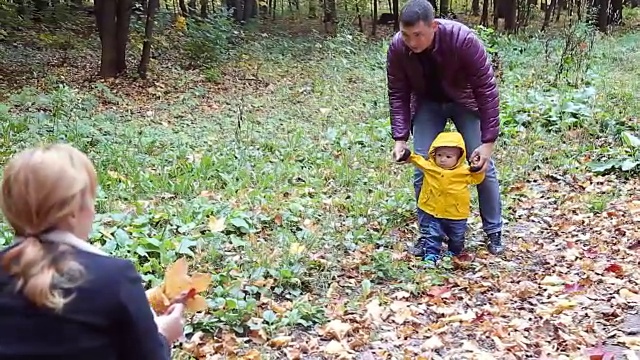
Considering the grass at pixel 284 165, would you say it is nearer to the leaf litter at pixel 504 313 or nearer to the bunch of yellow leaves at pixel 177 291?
the leaf litter at pixel 504 313

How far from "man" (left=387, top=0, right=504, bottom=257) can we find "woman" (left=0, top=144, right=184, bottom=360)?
3.36 meters

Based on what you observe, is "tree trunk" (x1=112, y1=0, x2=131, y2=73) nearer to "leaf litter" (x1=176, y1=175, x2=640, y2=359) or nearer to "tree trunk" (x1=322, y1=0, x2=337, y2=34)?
"tree trunk" (x1=322, y1=0, x2=337, y2=34)

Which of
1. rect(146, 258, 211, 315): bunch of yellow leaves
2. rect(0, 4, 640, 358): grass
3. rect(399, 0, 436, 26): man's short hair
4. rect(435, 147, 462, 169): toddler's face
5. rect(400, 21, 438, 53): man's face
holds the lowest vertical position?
rect(0, 4, 640, 358): grass

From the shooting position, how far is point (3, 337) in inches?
75.6

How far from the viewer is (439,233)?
539 centimetres

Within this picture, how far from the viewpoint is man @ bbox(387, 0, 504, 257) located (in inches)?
198

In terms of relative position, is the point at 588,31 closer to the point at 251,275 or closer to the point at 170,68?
the point at 170,68

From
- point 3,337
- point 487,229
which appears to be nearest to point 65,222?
point 3,337

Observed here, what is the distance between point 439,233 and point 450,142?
69 cm

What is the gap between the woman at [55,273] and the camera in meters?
1.87

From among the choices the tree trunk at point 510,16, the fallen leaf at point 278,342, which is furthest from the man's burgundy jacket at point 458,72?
the tree trunk at point 510,16

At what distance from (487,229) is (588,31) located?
13.3m

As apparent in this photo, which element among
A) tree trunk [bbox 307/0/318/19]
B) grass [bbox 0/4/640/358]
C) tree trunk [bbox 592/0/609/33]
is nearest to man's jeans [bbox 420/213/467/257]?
grass [bbox 0/4/640/358]

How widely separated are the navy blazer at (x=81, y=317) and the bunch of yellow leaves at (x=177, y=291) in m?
0.54
